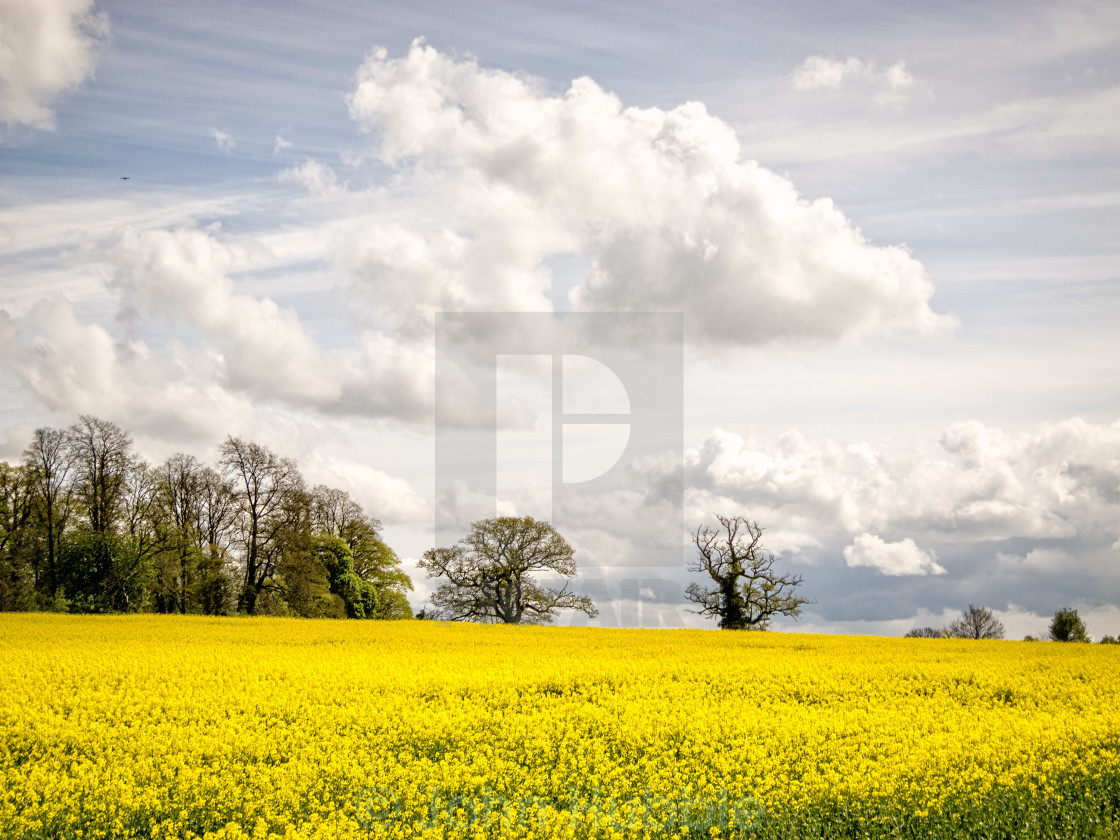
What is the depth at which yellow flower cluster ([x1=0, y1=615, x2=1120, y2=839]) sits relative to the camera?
1081 cm

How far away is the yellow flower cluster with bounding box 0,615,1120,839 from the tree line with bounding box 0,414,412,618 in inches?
879

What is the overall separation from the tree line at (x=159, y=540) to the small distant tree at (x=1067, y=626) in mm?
42208

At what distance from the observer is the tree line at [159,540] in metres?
43.2

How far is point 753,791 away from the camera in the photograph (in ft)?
37.9

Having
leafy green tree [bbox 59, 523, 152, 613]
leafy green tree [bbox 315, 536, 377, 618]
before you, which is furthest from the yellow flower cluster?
leafy green tree [bbox 315, 536, 377, 618]

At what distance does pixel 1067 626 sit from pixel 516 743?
45542 mm

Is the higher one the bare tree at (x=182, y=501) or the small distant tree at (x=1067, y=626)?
the bare tree at (x=182, y=501)

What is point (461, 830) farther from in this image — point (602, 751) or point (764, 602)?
point (764, 602)

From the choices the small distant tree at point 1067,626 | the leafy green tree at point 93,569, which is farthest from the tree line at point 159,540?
the small distant tree at point 1067,626

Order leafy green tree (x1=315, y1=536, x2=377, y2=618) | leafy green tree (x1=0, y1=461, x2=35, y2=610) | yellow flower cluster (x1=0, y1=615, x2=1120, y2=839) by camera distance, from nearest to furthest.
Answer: yellow flower cluster (x1=0, y1=615, x2=1120, y2=839), leafy green tree (x1=0, y1=461, x2=35, y2=610), leafy green tree (x1=315, y1=536, x2=377, y2=618)

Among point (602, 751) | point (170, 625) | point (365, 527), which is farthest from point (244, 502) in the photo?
point (602, 751)

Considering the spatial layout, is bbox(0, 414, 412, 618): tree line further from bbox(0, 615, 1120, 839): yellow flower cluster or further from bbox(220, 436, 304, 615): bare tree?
bbox(0, 615, 1120, 839): yellow flower cluster

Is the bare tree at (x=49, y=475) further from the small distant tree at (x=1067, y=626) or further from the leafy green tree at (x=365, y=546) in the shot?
the small distant tree at (x=1067, y=626)

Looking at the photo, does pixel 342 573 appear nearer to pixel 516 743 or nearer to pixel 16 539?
pixel 16 539
